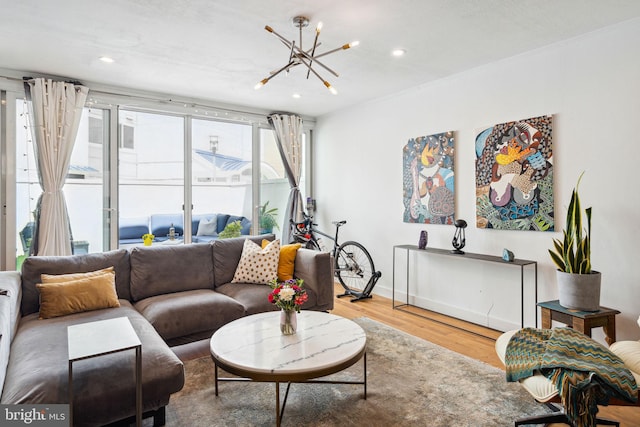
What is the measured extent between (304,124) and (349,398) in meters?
4.54

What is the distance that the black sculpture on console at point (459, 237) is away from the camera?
3.75 metres

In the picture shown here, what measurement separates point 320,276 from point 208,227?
90.5 inches

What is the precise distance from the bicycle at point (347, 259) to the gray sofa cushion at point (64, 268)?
100 inches

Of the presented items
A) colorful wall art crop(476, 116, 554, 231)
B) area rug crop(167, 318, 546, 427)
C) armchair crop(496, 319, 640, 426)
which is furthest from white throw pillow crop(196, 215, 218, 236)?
armchair crop(496, 319, 640, 426)

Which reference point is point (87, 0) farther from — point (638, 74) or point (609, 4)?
point (638, 74)

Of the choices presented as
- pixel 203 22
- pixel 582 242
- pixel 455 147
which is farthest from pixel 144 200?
pixel 582 242

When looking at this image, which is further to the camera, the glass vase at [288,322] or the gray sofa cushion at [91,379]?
the glass vase at [288,322]

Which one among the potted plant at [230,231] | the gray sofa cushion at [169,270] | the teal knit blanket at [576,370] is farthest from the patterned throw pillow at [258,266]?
the teal knit blanket at [576,370]

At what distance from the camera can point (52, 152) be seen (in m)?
3.94

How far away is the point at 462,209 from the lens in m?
3.94

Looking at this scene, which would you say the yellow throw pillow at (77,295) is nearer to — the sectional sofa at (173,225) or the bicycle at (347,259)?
the sectional sofa at (173,225)

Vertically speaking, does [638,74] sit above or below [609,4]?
below

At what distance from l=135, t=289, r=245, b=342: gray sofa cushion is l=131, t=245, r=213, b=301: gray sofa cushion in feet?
0.50

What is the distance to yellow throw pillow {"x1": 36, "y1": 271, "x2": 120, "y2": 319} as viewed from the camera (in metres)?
2.60
